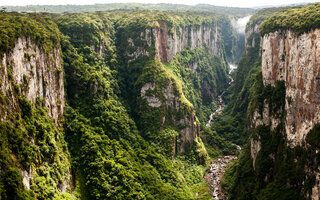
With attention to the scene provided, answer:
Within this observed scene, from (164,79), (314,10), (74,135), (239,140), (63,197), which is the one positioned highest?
(314,10)

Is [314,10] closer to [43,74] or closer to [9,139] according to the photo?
[43,74]

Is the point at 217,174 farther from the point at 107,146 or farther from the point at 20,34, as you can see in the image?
the point at 20,34

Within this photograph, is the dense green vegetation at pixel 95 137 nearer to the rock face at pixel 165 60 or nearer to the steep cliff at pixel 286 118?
the rock face at pixel 165 60

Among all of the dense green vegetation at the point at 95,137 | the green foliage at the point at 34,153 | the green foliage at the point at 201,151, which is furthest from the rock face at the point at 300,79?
the green foliage at the point at 34,153

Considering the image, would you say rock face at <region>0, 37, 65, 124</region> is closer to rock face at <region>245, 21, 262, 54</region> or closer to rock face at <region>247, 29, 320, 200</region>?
rock face at <region>247, 29, 320, 200</region>

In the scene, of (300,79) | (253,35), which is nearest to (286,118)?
(300,79)

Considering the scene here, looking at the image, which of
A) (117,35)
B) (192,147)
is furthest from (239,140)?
(117,35)
